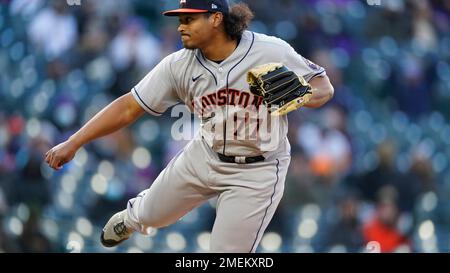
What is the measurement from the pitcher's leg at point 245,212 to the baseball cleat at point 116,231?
675 millimetres

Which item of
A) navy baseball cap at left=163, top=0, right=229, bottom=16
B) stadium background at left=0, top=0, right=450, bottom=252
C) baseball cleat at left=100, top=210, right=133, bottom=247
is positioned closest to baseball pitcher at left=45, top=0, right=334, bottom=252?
navy baseball cap at left=163, top=0, right=229, bottom=16

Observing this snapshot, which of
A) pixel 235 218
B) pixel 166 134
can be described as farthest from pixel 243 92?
pixel 166 134

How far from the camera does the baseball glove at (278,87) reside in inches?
148

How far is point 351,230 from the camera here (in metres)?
5.79

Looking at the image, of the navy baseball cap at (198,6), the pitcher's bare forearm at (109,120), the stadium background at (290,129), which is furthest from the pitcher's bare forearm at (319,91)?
the stadium background at (290,129)

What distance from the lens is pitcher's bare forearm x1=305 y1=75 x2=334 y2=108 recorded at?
405 cm

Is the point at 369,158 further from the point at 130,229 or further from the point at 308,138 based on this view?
the point at 130,229

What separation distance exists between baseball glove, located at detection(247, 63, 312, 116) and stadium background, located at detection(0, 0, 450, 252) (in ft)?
6.77

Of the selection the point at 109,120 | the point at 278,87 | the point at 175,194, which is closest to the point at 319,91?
the point at 278,87

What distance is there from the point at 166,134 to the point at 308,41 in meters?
1.23

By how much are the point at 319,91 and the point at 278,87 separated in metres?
0.39

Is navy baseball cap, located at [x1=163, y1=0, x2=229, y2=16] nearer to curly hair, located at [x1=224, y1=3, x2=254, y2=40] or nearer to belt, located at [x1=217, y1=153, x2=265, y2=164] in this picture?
curly hair, located at [x1=224, y1=3, x2=254, y2=40]

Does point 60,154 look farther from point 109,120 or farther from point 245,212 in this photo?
point 245,212

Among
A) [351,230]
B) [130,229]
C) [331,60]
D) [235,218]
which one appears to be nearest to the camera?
[235,218]
